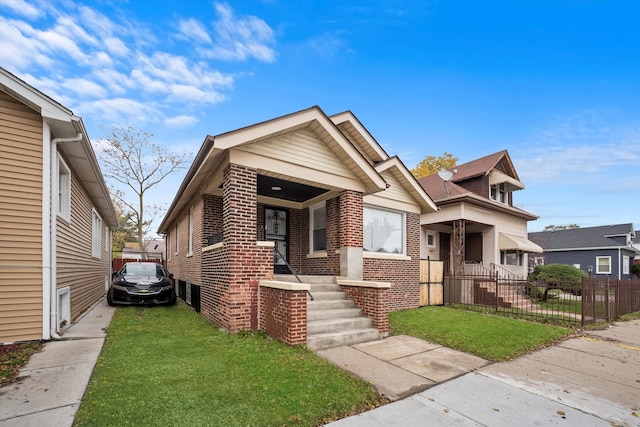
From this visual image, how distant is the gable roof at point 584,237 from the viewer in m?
29.0

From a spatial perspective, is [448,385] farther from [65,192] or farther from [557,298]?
[557,298]

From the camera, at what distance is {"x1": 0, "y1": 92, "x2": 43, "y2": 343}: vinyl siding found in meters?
5.59

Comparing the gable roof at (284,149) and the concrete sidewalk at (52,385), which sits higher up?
the gable roof at (284,149)

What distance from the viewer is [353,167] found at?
8664mm

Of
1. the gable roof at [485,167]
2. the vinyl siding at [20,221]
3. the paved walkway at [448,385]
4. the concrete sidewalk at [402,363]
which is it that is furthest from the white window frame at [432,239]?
the vinyl siding at [20,221]

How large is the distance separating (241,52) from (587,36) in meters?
13.0

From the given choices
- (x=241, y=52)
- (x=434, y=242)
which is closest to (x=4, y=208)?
(x=241, y=52)

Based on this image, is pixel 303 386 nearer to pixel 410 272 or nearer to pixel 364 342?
pixel 364 342

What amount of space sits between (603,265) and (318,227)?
30.0 metres

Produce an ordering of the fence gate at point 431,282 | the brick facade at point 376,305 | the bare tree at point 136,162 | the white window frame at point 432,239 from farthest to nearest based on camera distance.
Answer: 1. the bare tree at point 136,162
2. the white window frame at point 432,239
3. the fence gate at point 431,282
4. the brick facade at point 376,305

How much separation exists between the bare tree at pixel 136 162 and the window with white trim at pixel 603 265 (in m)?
36.0

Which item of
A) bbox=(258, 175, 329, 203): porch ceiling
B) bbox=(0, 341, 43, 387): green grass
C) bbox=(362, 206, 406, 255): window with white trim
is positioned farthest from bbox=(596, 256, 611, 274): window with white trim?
bbox=(0, 341, 43, 387): green grass

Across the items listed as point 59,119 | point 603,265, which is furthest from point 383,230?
point 603,265

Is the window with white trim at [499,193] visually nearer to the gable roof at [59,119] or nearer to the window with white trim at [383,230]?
the window with white trim at [383,230]
